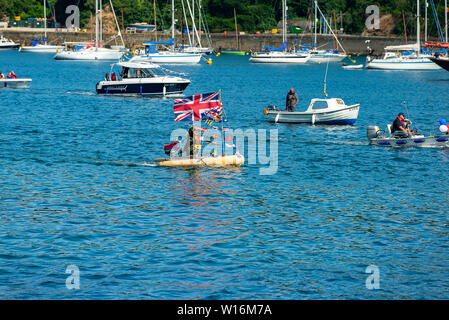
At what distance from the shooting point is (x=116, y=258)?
24.7 meters

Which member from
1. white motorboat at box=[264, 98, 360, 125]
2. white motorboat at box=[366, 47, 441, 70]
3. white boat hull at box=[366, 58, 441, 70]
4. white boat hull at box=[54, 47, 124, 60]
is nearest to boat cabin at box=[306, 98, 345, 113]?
white motorboat at box=[264, 98, 360, 125]

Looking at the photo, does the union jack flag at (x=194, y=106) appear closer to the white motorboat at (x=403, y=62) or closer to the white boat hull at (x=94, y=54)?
the white motorboat at (x=403, y=62)

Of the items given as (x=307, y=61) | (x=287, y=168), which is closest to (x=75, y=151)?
(x=287, y=168)

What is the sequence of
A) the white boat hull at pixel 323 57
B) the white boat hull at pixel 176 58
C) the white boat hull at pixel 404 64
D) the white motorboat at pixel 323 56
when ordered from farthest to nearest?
the white boat hull at pixel 323 57 < the white motorboat at pixel 323 56 < the white boat hull at pixel 176 58 < the white boat hull at pixel 404 64

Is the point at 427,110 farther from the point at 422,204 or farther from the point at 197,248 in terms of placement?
the point at 197,248

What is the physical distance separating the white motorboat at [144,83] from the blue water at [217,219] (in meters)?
19.8

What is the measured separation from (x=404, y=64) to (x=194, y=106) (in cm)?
11007

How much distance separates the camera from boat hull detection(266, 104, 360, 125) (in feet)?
185

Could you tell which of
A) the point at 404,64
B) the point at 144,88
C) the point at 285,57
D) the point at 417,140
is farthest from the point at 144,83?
the point at 285,57

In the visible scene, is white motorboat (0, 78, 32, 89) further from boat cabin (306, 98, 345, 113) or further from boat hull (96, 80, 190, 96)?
boat cabin (306, 98, 345, 113)

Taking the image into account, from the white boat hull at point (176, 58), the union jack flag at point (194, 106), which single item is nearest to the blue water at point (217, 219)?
the union jack flag at point (194, 106)

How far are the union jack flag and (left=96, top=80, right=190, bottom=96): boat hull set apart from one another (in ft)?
130

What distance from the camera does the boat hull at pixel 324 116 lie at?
2223 inches

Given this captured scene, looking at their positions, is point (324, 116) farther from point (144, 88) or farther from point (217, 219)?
point (217, 219)
